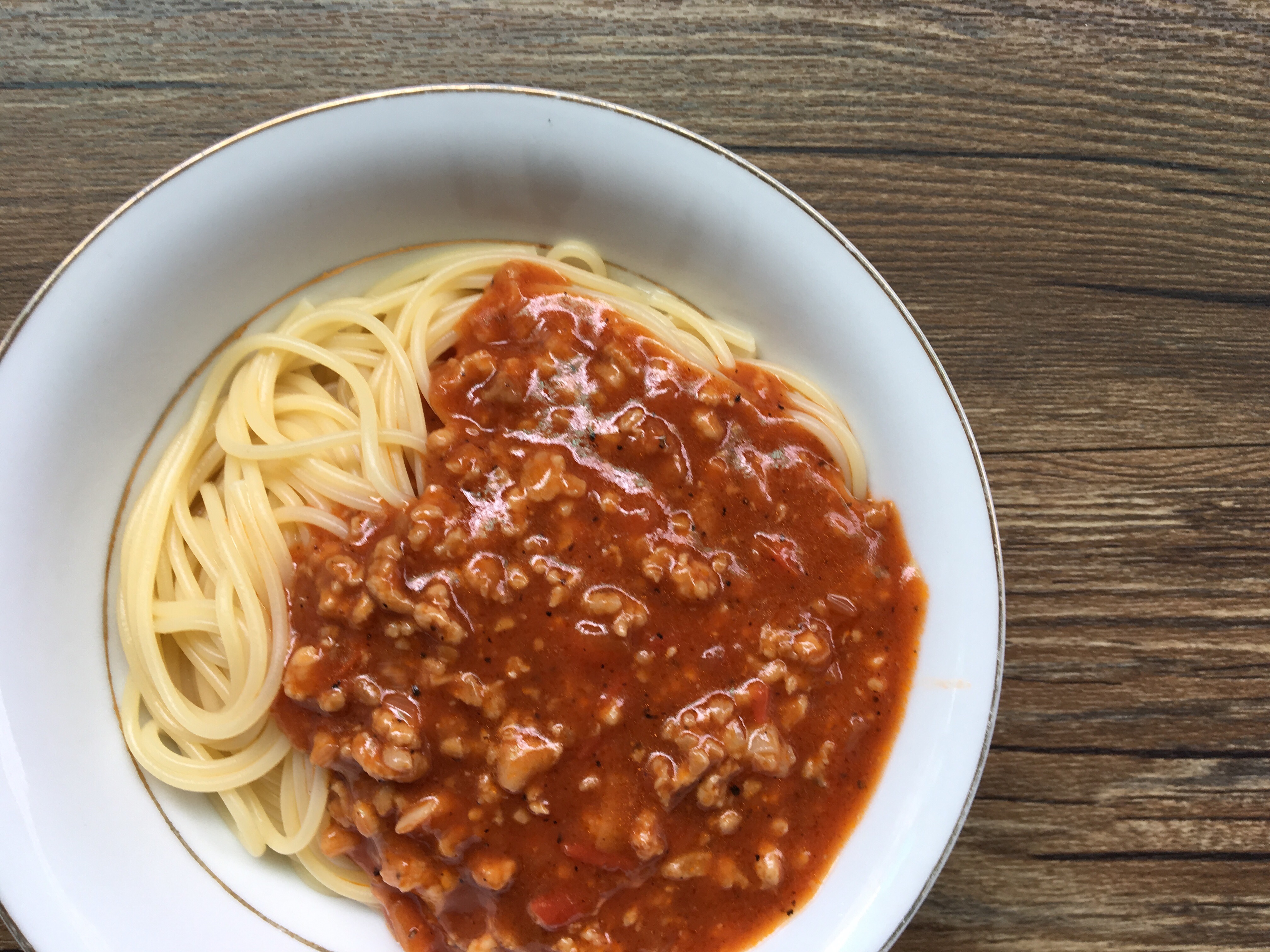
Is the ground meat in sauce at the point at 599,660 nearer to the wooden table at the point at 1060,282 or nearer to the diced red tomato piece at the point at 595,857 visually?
the diced red tomato piece at the point at 595,857

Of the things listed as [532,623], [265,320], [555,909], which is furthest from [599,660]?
[265,320]

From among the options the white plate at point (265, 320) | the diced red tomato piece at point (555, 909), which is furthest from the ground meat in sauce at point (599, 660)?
the white plate at point (265, 320)

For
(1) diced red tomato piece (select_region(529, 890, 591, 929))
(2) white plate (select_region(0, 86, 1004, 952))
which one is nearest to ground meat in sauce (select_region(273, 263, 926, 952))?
(1) diced red tomato piece (select_region(529, 890, 591, 929))

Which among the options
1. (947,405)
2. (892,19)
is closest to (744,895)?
(947,405)

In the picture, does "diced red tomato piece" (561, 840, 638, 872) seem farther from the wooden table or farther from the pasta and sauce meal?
the wooden table

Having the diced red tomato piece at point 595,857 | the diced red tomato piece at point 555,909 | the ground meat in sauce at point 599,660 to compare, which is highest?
the ground meat in sauce at point 599,660

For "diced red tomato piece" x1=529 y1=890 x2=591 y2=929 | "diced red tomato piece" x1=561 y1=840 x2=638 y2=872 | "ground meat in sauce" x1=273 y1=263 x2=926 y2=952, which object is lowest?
"diced red tomato piece" x1=529 y1=890 x2=591 y2=929

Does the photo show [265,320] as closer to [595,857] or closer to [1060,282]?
[595,857]
